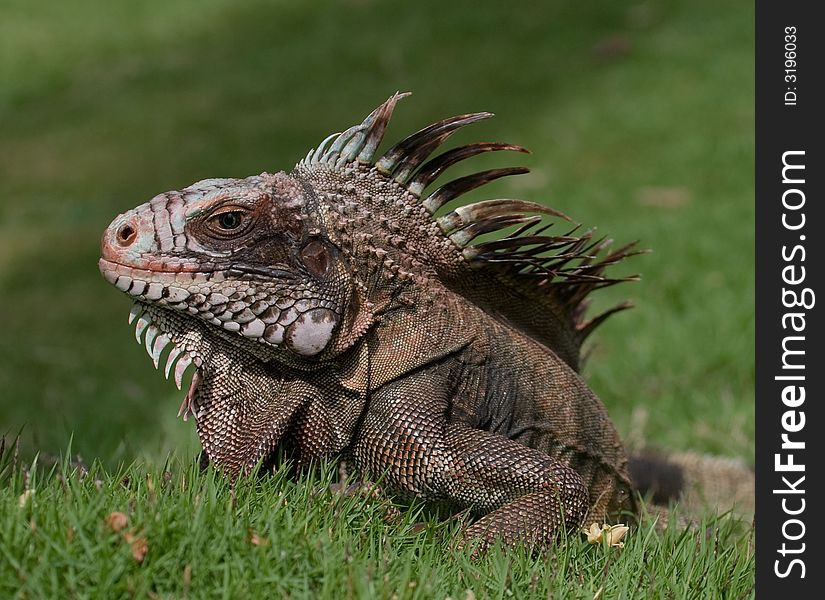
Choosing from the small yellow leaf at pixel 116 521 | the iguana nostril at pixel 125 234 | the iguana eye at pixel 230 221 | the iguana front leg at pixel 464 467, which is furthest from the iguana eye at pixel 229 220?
the small yellow leaf at pixel 116 521

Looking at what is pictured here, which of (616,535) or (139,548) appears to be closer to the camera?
(139,548)

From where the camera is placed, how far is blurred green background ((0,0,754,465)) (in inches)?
312

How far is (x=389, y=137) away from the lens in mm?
12594

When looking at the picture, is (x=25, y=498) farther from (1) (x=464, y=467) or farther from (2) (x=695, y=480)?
(2) (x=695, y=480)

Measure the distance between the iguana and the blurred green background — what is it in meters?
2.40

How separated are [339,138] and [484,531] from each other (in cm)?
146

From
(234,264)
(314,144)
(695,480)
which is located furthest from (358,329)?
(314,144)

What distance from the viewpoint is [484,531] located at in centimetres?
348

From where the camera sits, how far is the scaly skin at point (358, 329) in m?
3.56

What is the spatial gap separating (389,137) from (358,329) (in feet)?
29.9

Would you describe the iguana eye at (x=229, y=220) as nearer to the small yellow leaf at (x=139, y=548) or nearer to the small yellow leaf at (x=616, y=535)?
the small yellow leaf at (x=139, y=548)

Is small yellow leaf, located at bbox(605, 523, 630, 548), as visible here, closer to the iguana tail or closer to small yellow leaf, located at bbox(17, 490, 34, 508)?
the iguana tail

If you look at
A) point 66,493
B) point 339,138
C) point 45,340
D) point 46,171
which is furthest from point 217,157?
point 66,493
